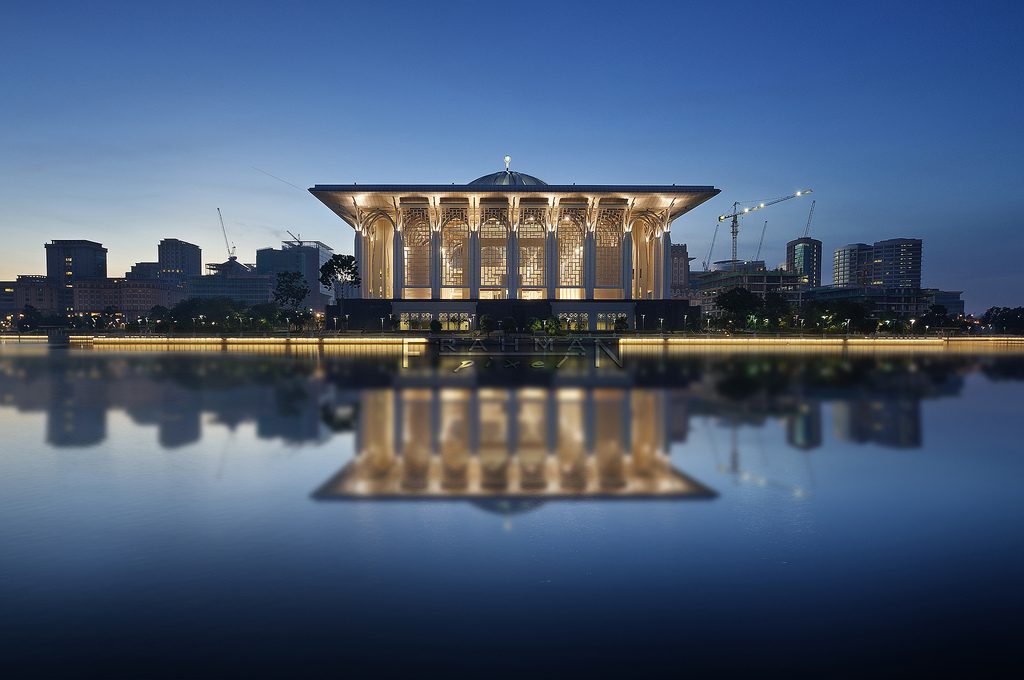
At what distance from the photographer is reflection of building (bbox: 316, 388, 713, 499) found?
10.1 metres

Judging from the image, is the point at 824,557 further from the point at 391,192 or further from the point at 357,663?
the point at 391,192

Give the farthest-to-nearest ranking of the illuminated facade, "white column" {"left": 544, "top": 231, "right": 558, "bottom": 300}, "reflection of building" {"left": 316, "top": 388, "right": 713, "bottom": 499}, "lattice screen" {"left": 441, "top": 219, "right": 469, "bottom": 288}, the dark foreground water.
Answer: "lattice screen" {"left": 441, "top": 219, "right": 469, "bottom": 288}, "white column" {"left": 544, "top": 231, "right": 558, "bottom": 300}, the illuminated facade, "reflection of building" {"left": 316, "top": 388, "right": 713, "bottom": 499}, the dark foreground water

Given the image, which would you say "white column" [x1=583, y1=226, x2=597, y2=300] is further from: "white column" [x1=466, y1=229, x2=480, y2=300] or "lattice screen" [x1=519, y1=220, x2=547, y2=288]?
"white column" [x1=466, y1=229, x2=480, y2=300]

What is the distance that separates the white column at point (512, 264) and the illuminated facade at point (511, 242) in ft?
0.56

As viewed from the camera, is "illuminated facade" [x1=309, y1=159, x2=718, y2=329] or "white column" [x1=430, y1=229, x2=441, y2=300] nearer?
"illuminated facade" [x1=309, y1=159, x2=718, y2=329]

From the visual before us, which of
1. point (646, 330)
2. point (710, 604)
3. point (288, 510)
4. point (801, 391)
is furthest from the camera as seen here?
point (646, 330)

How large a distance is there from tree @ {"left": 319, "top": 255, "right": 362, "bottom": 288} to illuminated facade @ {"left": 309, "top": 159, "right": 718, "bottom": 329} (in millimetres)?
1643

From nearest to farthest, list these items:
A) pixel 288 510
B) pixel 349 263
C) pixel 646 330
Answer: pixel 288 510 < pixel 646 330 < pixel 349 263

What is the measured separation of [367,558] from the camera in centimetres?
724

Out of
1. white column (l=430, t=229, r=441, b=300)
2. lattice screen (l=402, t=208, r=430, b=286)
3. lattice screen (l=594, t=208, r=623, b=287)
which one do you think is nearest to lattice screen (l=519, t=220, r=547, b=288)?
lattice screen (l=594, t=208, r=623, b=287)

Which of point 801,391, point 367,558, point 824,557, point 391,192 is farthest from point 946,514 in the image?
point 391,192

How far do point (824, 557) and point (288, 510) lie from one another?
814 centimetres

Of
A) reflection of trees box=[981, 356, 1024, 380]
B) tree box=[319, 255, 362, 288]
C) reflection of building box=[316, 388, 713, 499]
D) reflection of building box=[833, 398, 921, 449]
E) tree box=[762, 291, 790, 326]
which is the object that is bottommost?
reflection of trees box=[981, 356, 1024, 380]

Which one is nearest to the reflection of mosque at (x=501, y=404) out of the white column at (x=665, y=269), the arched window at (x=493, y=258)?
the white column at (x=665, y=269)
